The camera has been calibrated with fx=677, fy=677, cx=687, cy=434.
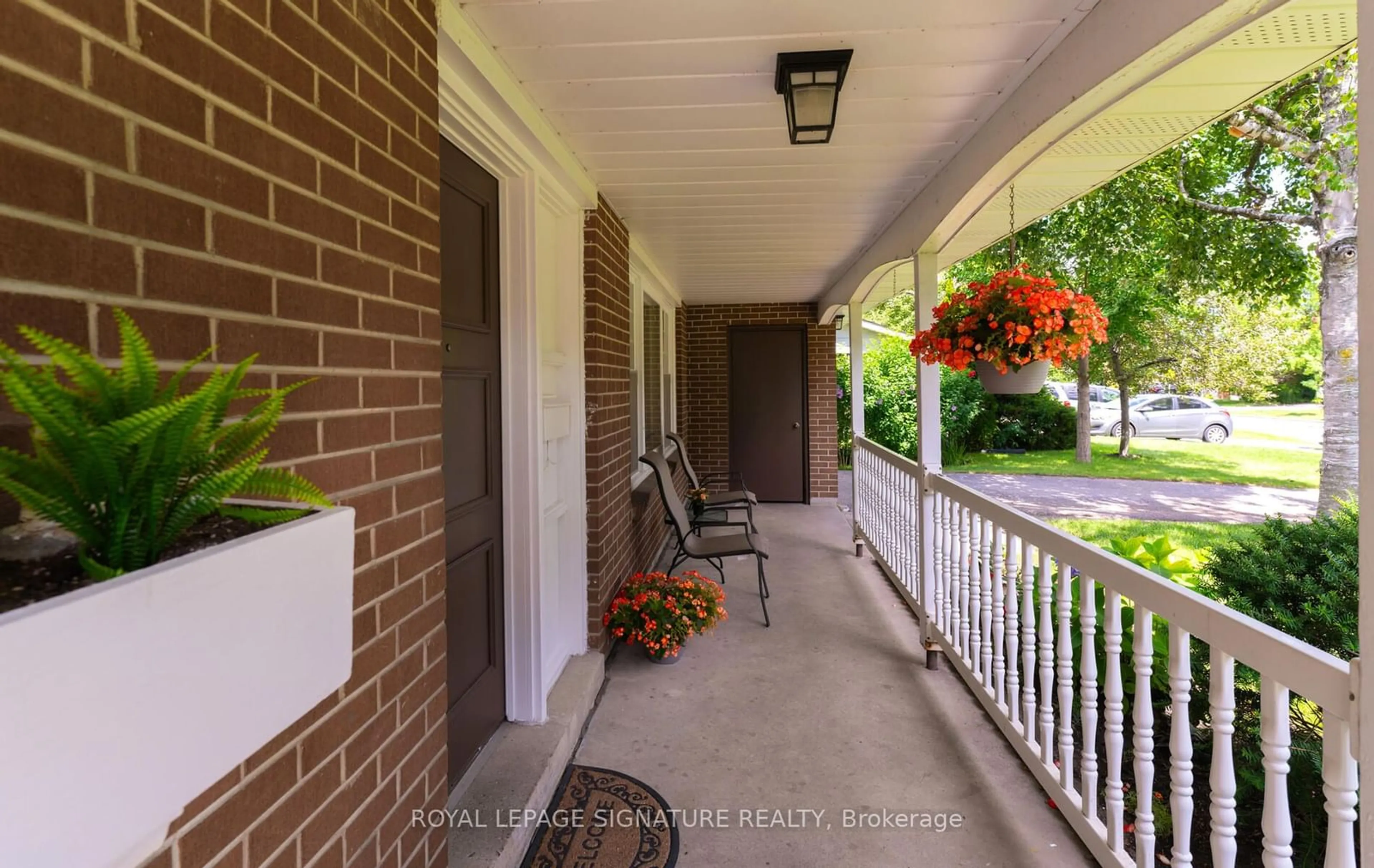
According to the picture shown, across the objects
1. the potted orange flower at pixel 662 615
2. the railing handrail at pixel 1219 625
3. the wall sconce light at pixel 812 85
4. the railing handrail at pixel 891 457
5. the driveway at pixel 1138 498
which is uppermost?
the wall sconce light at pixel 812 85

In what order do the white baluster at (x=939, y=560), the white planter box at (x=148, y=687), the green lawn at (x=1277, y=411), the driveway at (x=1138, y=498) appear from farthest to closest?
the green lawn at (x=1277, y=411)
the driveway at (x=1138, y=498)
the white baluster at (x=939, y=560)
the white planter box at (x=148, y=687)

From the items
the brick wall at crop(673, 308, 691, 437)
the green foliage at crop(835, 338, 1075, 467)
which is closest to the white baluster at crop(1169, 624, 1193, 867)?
the brick wall at crop(673, 308, 691, 437)

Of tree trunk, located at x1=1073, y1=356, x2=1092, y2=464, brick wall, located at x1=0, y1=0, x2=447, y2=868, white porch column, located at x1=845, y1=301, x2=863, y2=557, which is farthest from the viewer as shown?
tree trunk, located at x1=1073, y1=356, x2=1092, y2=464

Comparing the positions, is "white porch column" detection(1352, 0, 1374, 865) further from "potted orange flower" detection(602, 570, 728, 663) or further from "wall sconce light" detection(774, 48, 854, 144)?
"potted orange flower" detection(602, 570, 728, 663)

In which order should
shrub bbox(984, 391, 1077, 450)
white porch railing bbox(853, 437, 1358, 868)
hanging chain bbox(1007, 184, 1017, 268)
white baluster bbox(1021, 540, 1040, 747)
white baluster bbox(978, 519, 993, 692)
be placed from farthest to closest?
shrub bbox(984, 391, 1077, 450) → hanging chain bbox(1007, 184, 1017, 268) → white baluster bbox(978, 519, 993, 692) → white baluster bbox(1021, 540, 1040, 747) → white porch railing bbox(853, 437, 1358, 868)

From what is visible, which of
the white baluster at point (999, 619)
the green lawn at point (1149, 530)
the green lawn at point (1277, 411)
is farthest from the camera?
the green lawn at point (1277, 411)

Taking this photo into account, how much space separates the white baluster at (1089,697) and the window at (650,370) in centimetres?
282

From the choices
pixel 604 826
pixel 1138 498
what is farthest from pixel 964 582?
pixel 1138 498

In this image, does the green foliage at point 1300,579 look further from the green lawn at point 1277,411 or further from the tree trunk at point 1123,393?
the green lawn at point 1277,411

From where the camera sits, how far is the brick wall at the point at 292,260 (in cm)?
72

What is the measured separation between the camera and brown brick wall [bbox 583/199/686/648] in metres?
3.26

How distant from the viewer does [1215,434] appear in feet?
51.3

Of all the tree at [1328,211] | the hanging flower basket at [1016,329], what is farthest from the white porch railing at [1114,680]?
the tree at [1328,211]

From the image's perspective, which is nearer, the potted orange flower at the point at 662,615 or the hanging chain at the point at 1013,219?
the hanging chain at the point at 1013,219
